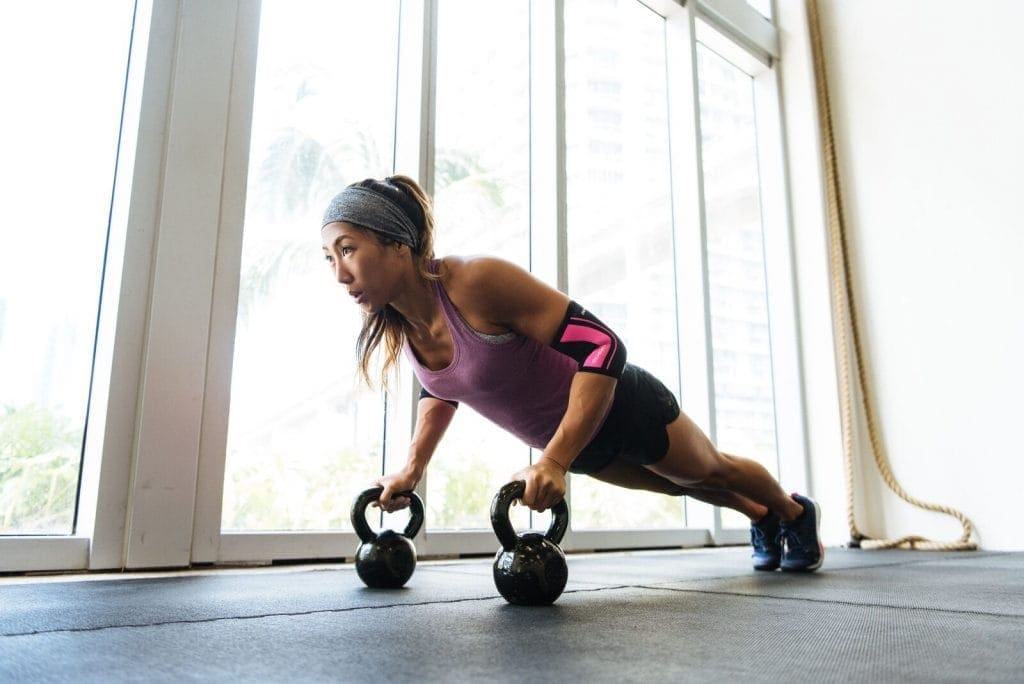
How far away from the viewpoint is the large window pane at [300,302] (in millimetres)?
2104

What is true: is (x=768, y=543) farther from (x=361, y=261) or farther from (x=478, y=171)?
(x=478, y=171)

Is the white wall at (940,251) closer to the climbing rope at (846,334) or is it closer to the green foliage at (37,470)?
the climbing rope at (846,334)

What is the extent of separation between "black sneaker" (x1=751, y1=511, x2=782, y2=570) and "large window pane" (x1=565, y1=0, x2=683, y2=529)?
0.92m

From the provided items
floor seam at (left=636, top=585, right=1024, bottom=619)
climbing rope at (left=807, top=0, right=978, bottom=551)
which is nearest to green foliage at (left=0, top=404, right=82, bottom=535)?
floor seam at (left=636, top=585, right=1024, bottom=619)

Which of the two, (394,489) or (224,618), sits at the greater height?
(394,489)

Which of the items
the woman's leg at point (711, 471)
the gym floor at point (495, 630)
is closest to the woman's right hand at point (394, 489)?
the gym floor at point (495, 630)

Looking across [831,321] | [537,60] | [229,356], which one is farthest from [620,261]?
[229,356]

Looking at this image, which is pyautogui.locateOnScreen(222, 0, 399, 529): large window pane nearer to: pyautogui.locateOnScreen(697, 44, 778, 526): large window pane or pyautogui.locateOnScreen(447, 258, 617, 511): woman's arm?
pyautogui.locateOnScreen(447, 258, 617, 511): woman's arm

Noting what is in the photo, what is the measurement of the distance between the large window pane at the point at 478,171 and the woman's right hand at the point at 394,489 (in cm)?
89

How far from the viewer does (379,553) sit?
4.69 ft

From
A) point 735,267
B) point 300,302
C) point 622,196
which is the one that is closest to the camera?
point 300,302

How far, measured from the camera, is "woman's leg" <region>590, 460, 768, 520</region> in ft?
5.89

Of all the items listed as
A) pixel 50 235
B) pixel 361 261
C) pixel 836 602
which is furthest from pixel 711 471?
pixel 50 235

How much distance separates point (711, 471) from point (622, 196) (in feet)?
5.77
